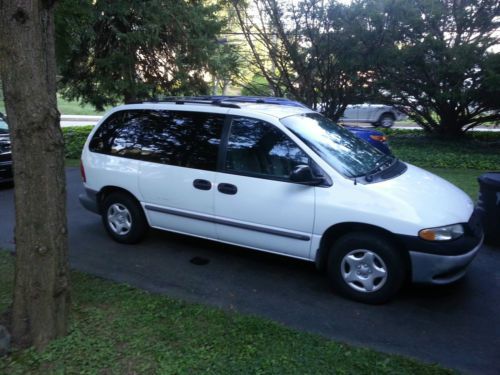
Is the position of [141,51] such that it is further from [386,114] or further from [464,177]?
[386,114]

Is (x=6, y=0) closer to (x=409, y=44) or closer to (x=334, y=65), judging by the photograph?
(x=334, y=65)

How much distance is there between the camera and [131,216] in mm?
5121

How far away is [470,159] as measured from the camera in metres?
11.0

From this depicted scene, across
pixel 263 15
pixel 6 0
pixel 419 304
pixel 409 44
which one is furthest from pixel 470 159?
pixel 6 0

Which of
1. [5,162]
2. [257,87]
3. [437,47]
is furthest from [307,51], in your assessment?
[5,162]

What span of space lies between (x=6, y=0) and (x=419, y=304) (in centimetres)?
388

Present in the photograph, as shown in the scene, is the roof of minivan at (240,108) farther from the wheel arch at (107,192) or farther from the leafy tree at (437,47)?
the leafy tree at (437,47)

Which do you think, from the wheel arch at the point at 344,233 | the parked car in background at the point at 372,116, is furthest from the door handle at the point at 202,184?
the parked car in background at the point at 372,116

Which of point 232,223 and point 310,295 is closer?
point 310,295

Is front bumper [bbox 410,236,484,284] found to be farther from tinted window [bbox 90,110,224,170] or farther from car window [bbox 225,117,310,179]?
tinted window [bbox 90,110,224,170]

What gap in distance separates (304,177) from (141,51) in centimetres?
916

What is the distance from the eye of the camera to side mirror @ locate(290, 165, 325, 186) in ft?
12.6

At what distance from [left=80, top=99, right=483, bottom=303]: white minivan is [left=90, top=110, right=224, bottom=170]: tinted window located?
13 mm

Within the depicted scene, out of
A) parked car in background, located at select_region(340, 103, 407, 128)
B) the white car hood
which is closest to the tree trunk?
the white car hood
